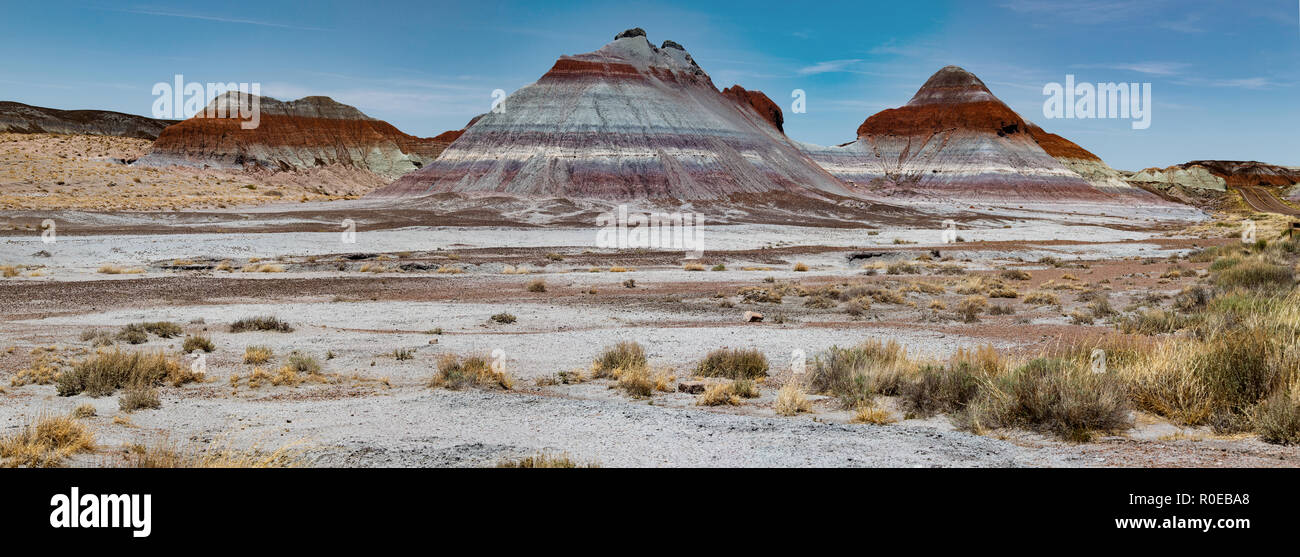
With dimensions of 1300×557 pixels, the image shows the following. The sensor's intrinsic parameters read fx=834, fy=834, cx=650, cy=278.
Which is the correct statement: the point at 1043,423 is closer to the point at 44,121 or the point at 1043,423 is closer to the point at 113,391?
the point at 113,391

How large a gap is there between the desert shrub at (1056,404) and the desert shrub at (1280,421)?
37.2 inches

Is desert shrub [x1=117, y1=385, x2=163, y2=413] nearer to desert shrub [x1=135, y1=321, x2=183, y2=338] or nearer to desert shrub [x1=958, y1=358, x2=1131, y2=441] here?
desert shrub [x1=135, y1=321, x2=183, y2=338]

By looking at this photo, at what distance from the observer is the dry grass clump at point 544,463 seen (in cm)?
592

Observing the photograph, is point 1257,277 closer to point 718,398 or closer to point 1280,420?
point 1280,420

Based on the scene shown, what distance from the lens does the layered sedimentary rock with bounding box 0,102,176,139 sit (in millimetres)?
133875

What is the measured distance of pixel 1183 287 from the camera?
75.7 feet

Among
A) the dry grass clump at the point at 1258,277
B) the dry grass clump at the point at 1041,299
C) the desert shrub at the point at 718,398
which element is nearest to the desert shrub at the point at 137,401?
the desert shrub at the point at 718,398

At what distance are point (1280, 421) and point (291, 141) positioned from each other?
132 m

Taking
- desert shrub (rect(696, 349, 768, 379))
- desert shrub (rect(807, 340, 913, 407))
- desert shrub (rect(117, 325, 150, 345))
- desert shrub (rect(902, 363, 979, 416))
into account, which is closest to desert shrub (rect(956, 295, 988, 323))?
desert shrub (rect(807, 340, 913, 407))

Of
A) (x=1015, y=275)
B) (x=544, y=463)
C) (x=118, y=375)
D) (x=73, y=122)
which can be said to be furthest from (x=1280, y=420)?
(x=73, y=122)

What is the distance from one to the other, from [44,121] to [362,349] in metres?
160

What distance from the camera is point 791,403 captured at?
9000 millimetres

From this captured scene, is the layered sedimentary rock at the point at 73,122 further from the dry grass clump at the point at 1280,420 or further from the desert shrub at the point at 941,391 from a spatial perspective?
the dry grass clump at the point at 1280,420
